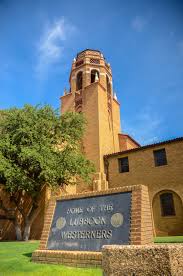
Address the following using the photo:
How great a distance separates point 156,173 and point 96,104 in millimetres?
11208

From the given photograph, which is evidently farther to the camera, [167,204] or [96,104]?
[96,104]

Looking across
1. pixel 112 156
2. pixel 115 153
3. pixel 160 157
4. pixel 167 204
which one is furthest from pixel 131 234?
pixel 112 156

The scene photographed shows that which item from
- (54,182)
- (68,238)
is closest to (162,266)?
(68,238)

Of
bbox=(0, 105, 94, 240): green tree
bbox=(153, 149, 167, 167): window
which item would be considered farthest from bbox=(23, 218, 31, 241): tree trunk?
bbox=(153, 149, 167, 167): window

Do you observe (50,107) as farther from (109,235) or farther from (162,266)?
(162,266)

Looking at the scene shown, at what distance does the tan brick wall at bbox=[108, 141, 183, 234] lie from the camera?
18.5m

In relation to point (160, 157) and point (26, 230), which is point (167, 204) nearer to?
point (160, 157)

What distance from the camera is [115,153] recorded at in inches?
909

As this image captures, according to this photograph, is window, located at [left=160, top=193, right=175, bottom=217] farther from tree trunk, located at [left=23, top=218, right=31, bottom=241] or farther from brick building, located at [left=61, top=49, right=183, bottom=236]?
tree trunk, located at [left=23, top=218, right=31, bottom=241]

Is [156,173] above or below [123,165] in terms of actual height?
below

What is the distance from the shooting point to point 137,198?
5730mm

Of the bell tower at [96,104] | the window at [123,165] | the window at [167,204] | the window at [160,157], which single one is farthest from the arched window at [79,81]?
the window at [167,204]

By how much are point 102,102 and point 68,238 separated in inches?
896

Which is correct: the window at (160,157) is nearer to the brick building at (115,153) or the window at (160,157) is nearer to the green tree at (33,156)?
the brick building at (115,153)
